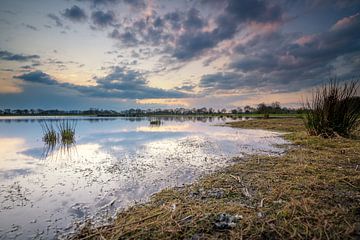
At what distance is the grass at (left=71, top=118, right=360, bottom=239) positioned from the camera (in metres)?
→ 2.71

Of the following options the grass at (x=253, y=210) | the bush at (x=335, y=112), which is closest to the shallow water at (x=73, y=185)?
the grass at (x=253, y=210)

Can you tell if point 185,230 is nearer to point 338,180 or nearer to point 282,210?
point 282,210

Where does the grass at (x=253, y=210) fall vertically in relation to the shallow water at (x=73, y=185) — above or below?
above

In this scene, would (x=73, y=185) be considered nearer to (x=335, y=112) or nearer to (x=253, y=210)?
(x=253, y=210)

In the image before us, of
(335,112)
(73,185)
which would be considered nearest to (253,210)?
(73,185)

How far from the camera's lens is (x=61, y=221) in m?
3.53

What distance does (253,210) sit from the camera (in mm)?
3314

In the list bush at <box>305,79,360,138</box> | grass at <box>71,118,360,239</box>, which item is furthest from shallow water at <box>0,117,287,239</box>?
bush at <box>305,79,360,138</box>

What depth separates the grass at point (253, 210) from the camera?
2713mm

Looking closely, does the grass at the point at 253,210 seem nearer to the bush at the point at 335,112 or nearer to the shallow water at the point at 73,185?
the shallow water at the point at 73,185

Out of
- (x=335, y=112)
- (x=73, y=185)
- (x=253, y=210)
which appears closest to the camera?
(x=253, y=210)

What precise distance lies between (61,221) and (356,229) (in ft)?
13.6

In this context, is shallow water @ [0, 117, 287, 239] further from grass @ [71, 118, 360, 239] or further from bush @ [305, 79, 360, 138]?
bush @ [305, 79, 360, 138]

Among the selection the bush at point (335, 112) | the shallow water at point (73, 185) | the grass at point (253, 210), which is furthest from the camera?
the bush at point (335, 112)
